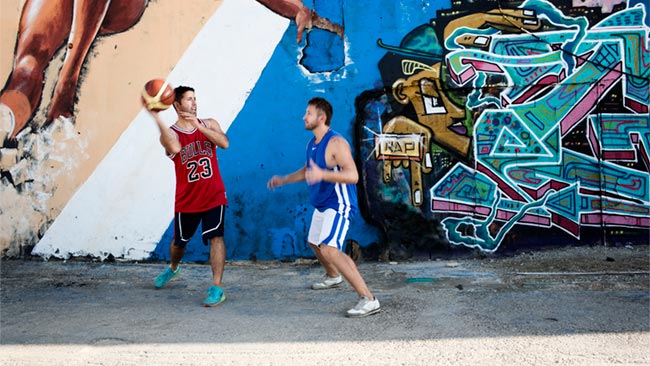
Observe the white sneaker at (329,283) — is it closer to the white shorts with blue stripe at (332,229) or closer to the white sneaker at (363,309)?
the white shorts with blue stripe at (332,229)

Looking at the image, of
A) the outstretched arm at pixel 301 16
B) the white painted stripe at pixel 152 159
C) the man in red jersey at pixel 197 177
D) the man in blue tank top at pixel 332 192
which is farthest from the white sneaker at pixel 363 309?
the outstretched arm at pixel 301 16

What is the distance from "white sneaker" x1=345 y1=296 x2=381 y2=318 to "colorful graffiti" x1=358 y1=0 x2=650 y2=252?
2346 millimetres

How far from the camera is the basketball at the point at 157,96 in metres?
5.50

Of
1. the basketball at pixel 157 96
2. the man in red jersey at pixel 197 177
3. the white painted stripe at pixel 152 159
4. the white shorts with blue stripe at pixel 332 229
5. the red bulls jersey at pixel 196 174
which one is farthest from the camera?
the white painted stripe at pixel 152 159

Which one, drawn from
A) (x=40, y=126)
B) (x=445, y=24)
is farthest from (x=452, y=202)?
(x=40, y=126)

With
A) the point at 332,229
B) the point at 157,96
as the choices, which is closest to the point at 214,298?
the point at 332,229

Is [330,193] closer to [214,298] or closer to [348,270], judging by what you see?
[348,270]

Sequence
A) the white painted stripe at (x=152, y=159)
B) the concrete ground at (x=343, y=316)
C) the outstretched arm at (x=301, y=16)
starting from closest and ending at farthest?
the concrete ground at (x=343, y=316) → the outstretched arm at (x=301, y=16) → the white painted stripe at (x=152, y=159)

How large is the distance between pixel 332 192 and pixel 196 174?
1.26m

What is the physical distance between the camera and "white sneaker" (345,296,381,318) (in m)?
5.11

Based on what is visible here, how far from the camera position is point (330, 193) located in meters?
5.39

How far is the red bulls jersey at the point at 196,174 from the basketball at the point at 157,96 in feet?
1.23

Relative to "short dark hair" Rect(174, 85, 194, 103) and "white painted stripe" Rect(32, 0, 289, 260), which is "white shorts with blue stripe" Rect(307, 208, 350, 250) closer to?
"short dark hair" Rect(174, 85, 194, 103)

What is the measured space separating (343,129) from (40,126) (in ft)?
11.5
